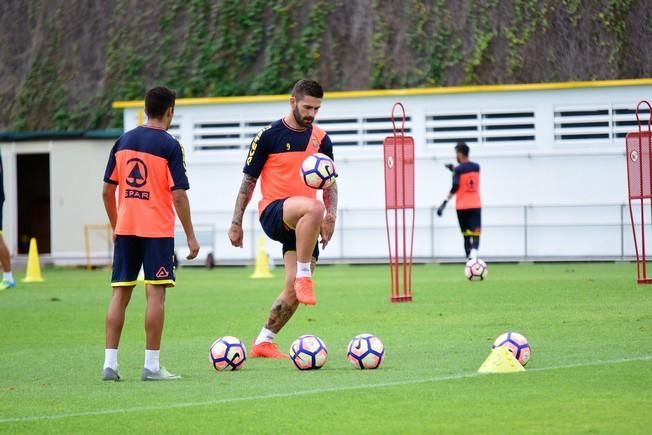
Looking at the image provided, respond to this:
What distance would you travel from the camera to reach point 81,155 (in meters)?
35.8

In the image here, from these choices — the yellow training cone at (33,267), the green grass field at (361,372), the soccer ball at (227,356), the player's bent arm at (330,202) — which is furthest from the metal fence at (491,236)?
the soccer ball at (227,356)

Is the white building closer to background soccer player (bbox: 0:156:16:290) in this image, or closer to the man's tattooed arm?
background soccer player (bbox: 0:156:16:290)

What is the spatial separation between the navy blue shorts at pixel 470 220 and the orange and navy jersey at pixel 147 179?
16.7 m

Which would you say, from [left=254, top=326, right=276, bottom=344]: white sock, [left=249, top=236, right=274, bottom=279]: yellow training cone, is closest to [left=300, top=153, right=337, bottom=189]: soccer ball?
[left=254, top=326, right=276, bottom=344]: white sock

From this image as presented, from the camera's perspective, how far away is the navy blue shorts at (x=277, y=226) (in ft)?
38.4

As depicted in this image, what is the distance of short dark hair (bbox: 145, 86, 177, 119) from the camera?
Result: 1041 centimetres

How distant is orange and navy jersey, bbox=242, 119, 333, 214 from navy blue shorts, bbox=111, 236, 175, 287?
1.68m

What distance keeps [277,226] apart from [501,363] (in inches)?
108

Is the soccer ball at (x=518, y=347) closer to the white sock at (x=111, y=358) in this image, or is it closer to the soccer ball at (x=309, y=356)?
the soccer ball at (x=309, y=356)

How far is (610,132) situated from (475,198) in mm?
7167

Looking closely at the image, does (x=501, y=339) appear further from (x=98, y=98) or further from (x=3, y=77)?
(x=3, y=77)

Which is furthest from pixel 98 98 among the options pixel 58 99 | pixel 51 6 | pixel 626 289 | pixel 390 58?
pixel 626 289

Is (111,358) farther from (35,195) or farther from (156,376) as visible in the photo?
(35,195)

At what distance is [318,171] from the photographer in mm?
11625
